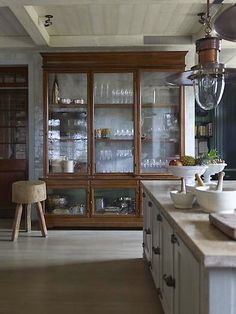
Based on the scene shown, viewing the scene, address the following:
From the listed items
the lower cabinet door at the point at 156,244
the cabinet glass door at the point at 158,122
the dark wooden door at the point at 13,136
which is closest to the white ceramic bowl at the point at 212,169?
the lower cabinet door at the point at 156,244

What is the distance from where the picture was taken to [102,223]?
5.11 metres

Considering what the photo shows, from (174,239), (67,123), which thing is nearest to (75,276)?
Result: (174,239)

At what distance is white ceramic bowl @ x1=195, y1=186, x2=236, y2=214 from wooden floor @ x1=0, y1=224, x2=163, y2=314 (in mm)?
1106

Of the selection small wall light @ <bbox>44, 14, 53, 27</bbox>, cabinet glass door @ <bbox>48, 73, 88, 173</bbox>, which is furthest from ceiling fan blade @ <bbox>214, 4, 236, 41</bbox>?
cabinet glass door @ <bbox>48, 73, 88, 173</bbox>

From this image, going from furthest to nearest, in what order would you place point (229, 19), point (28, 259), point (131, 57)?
point (131, 57) → point (28, 259) → point (229, 19)

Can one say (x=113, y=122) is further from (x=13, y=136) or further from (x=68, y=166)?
(x=13, y=136)

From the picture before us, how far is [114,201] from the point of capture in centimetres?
529

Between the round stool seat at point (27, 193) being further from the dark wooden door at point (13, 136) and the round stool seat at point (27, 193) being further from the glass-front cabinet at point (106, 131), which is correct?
the dark wooden door at point (13, 136)

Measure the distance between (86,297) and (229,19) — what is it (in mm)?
2134

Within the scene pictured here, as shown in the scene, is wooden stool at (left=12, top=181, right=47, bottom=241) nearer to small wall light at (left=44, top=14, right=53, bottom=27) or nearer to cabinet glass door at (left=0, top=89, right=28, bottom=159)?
cabinet glass door at (left=0, top=89, right=28, bottom=159)

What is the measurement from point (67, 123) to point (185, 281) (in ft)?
12.8

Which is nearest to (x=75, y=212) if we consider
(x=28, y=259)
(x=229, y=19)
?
(x=28, y=259)

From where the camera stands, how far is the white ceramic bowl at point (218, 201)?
5.71 feet

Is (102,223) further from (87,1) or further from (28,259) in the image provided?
(87,1)
